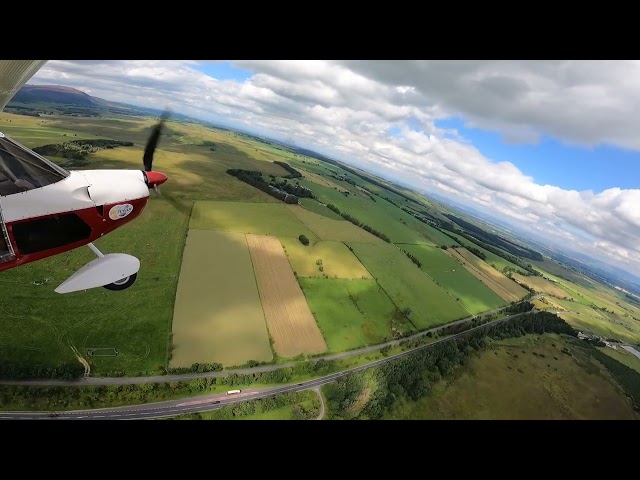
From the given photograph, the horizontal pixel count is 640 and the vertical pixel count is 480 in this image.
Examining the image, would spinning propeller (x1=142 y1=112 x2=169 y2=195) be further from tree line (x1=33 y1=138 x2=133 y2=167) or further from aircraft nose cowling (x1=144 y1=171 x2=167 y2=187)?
tree line (x1=33 y1=138 x2=133 y2=167)

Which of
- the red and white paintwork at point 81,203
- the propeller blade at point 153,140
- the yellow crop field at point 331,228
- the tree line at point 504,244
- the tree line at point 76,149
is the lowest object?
the tree line at point 76,149

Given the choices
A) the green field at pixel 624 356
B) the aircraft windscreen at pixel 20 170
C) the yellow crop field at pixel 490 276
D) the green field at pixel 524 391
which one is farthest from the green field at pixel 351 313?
the green field at pixel 624 356

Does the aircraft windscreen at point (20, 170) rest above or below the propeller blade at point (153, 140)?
below

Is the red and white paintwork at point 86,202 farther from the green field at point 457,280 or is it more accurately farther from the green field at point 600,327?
the green field at point 600,327

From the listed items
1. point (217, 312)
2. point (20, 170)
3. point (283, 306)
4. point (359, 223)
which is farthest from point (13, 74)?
point (359, 223)

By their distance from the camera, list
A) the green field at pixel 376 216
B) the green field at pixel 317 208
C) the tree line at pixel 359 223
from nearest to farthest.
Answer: the tree line at pixel 359 223 → the green field at pixel 317 208 → the green field at pixel 376 216
